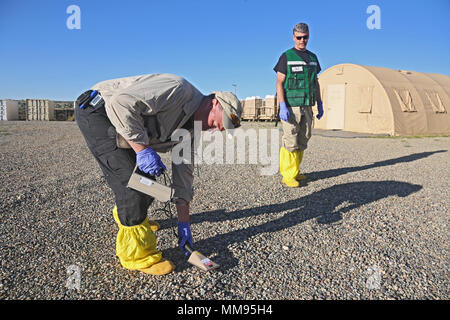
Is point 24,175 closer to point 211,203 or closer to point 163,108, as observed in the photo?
point 211,203

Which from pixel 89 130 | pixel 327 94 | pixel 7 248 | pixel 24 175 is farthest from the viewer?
pixel 327 94

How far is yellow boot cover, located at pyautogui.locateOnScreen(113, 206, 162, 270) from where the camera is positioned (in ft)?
8.13

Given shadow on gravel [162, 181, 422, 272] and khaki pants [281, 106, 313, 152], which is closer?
shadow on gravel [162, 181, 422, 272]

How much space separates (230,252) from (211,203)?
1.43 m

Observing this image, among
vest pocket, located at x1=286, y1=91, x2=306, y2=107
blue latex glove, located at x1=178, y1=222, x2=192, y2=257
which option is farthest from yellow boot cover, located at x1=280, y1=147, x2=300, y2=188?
blue latex glove, located at x1=178, y1=222, x2=192, y2=257

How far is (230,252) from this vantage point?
2.86 m

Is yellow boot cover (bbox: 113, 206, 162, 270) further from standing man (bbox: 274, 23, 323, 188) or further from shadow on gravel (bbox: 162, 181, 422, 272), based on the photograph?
standing man (bbox: 274, 23, 323, 188)

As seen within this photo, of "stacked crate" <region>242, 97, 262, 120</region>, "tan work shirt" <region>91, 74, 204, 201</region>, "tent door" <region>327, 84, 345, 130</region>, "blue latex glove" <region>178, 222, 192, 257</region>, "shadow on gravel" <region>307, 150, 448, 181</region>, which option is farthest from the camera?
"stacked crate" <region>242, 97, 262, 120</region>

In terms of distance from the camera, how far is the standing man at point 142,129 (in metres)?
2.31

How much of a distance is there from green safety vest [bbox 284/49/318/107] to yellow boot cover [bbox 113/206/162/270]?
3564 mm

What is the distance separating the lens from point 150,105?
87.5 inches

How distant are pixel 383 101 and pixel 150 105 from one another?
14072mm

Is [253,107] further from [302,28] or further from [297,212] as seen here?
[297,212]
